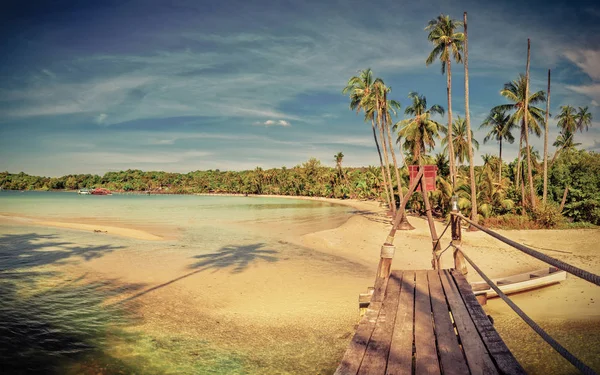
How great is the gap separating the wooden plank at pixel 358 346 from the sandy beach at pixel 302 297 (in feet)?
8.26

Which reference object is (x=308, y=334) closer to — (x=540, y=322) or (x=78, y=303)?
(x=540, y=322)

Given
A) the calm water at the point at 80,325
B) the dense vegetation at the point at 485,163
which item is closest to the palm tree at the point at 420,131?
the dense vegetation at the point at 485,163

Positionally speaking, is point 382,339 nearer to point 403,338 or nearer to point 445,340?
point 403,338

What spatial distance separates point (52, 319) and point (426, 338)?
30.6 feet

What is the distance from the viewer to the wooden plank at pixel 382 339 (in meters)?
3.24

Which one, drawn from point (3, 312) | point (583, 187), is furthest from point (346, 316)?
point (583, 187)

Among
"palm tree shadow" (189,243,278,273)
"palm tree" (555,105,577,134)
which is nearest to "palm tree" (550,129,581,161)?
"palm tree" (555,105,577,134)

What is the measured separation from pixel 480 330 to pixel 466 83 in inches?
877

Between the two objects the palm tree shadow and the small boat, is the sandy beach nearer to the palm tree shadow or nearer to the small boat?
the small boat

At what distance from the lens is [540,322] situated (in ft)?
27.8

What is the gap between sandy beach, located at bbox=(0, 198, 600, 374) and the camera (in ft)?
24.7

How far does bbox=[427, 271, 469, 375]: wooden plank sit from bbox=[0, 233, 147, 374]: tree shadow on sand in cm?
566

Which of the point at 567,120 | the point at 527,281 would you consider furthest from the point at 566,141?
the point at 527,281

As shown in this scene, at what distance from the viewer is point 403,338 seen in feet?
13.0
